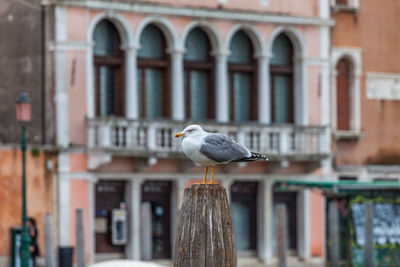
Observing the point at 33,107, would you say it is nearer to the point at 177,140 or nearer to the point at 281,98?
the point at 177,140

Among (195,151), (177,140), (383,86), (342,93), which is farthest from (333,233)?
(195,151)

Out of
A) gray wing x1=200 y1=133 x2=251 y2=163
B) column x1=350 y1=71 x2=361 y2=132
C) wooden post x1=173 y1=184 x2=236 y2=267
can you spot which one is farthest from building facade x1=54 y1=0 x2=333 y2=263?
wooden post x1=173 y1=184 x2=236 y2=267

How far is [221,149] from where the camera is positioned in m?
8.70

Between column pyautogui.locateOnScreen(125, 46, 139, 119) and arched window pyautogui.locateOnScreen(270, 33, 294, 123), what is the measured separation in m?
4.24

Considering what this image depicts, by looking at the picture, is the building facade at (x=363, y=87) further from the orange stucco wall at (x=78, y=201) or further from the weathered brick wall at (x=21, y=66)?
the weathered brick wall at (x=21, y=66)

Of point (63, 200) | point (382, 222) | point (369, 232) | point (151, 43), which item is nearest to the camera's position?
point (369, 232)

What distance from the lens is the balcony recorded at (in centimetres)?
2652

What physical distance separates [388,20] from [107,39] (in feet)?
26.4

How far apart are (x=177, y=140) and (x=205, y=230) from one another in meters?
19.4

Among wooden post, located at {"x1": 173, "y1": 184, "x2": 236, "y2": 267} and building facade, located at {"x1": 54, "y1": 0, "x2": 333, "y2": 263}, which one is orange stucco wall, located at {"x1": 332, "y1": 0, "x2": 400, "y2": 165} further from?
wooden post, located at {"x1": 173, "y1": 184, "x2": 236, "y2": 267}

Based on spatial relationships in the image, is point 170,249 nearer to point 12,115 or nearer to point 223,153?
point 12,115

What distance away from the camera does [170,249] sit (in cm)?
2819

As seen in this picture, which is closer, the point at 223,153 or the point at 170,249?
the point at 223,153

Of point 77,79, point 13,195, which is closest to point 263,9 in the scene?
point 77,79
